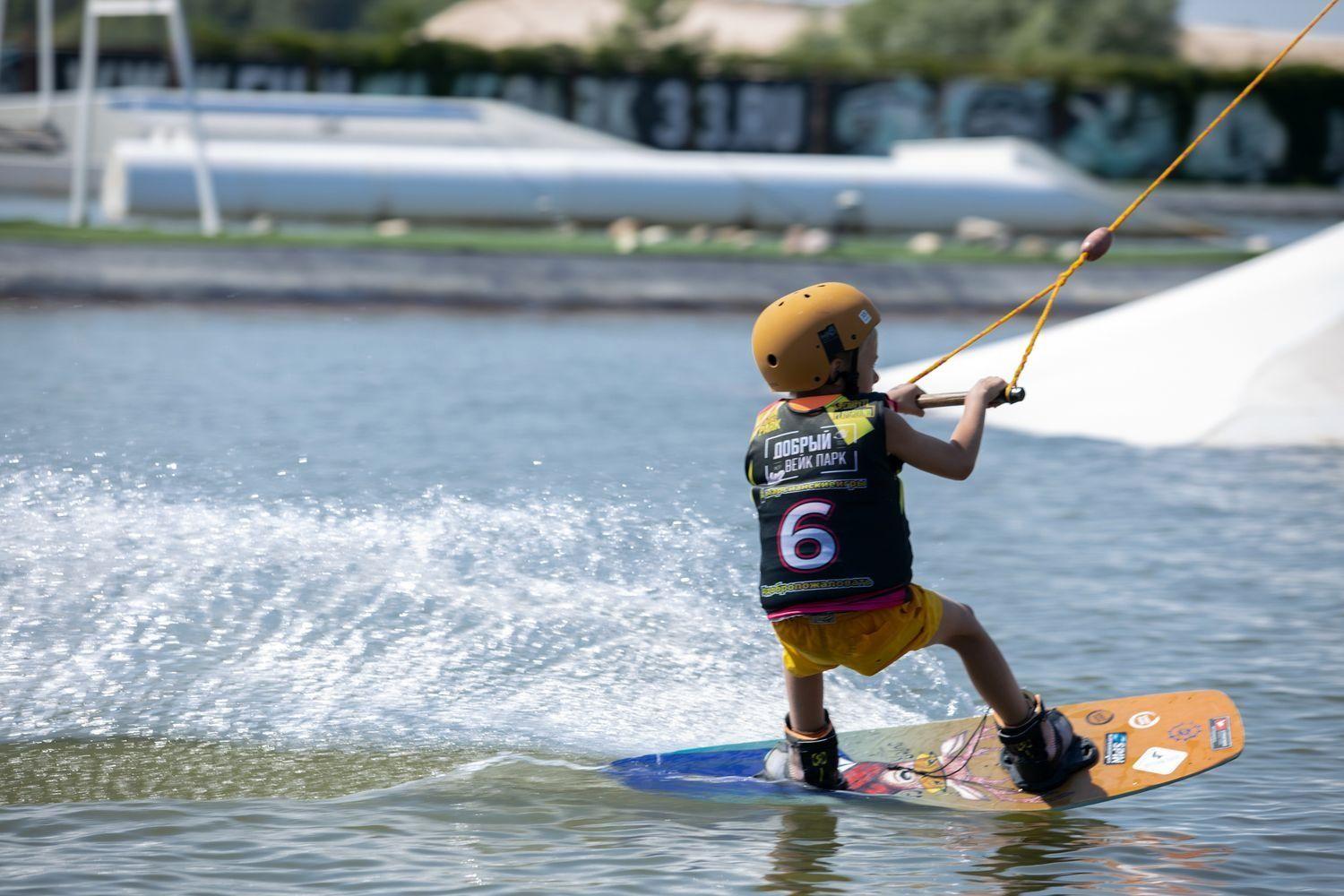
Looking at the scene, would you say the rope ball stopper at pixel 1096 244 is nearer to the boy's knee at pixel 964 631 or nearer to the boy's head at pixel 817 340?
the boy's head at pixel 817 340

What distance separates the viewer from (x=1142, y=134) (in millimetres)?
43469

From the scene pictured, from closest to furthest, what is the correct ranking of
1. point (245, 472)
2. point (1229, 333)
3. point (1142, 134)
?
point (245, 472)
point (1229, 333)
point (1142, 134)

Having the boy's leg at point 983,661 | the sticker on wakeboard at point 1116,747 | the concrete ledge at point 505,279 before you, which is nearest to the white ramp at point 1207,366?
the sticker on wakeboard at point 1116,747

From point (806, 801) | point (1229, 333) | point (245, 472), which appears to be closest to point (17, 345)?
point (245, 472)

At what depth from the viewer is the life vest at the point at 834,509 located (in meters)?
4.73

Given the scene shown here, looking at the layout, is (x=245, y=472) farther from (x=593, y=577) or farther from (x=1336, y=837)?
(x=1336, y=837)

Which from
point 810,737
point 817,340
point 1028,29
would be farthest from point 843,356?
point 1028,29

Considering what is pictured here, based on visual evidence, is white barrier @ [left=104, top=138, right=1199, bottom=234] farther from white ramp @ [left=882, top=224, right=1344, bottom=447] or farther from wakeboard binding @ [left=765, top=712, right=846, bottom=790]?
wakeboard binding @ [left=765, top=712, right=846, bottom=790]

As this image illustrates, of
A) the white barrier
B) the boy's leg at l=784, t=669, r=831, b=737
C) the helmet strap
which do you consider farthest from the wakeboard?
the white barrier

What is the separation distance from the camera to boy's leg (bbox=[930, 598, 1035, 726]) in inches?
192

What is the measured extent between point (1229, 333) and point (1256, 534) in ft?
14.6

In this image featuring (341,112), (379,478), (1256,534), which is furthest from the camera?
(341,112)

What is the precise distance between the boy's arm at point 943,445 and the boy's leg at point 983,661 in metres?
0.40

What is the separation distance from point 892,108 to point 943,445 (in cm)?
3908
